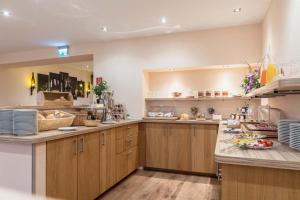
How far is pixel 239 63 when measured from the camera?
12.4ft

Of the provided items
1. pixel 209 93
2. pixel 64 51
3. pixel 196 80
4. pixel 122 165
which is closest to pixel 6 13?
pixel 64 51

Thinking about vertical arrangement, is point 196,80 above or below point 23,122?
above

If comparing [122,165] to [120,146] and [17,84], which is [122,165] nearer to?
[120,146]

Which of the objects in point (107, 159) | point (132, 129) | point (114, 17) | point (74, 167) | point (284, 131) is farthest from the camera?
point (132, 129)

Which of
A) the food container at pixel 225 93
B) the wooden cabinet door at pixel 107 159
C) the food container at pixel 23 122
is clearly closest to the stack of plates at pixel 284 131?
the wooden cabinet door at pixel 107 159

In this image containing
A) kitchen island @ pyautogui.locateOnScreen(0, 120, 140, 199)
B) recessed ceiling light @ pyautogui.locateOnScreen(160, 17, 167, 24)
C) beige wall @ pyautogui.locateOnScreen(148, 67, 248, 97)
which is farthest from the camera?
beige wall @ pyautogui.locateOnScreen(148, 67, 248, 97)

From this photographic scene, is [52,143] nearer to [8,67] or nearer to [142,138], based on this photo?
[142,138]

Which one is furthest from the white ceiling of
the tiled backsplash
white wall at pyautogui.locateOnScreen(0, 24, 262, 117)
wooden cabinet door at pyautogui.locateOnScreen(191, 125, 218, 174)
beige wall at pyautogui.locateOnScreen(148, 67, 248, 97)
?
wooden cabinet door at pyautogui.locateOnScreen(191, 125, 218, 174)

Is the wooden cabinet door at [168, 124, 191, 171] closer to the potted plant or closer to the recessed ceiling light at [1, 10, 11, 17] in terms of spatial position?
the potted plant

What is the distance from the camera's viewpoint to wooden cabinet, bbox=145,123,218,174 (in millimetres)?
3752

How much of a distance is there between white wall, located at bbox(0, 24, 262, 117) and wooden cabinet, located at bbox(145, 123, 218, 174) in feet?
2.02

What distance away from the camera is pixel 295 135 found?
1.53m

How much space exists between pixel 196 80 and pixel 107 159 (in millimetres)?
2384

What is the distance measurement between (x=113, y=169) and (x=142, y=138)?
3.62 feet
